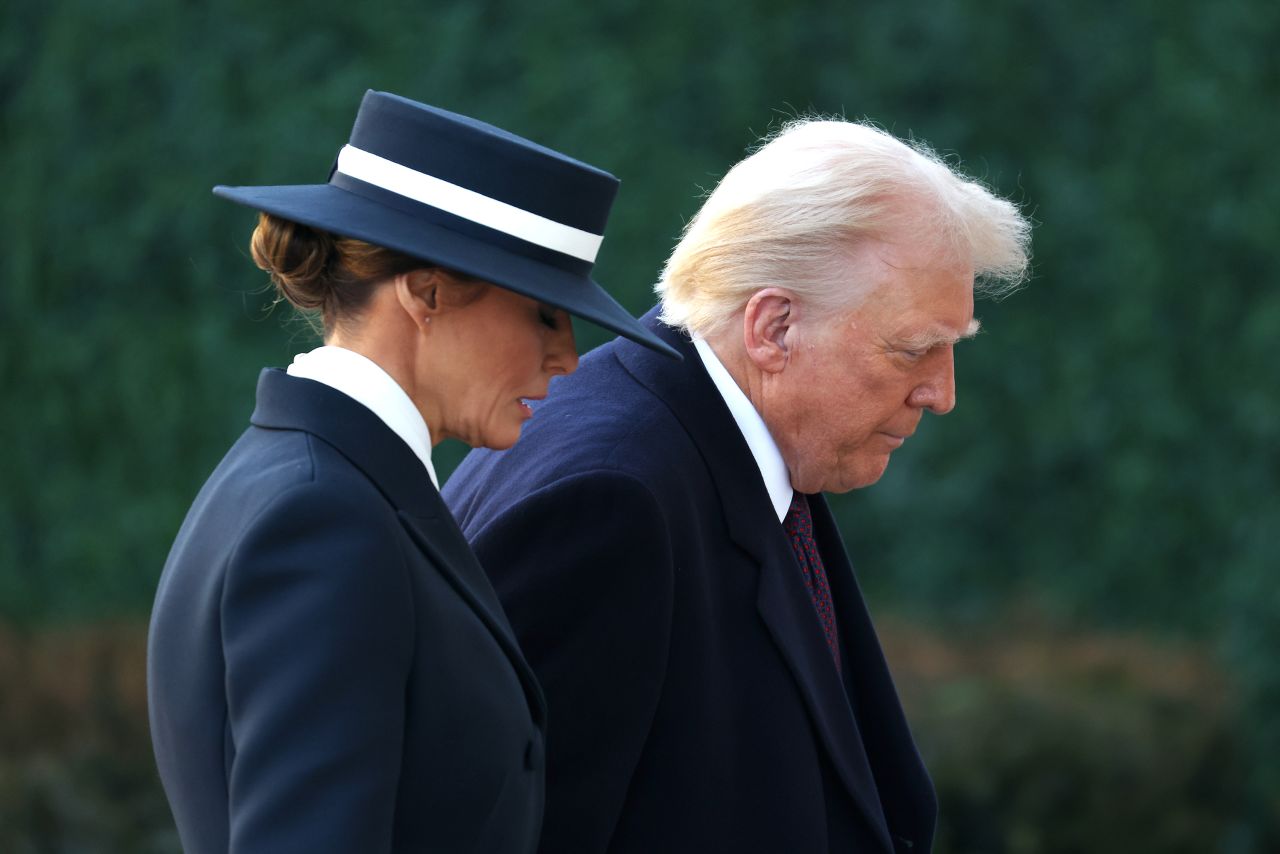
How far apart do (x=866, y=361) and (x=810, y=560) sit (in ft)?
1.19

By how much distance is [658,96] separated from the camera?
230 inches

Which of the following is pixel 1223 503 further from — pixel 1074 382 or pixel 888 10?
pixel 888 10

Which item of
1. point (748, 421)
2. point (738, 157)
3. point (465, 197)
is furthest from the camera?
point (738, 157)

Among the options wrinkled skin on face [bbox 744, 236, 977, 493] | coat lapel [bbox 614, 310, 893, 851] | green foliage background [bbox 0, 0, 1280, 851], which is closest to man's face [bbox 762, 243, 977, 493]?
wrinkled skin on face [bbox 744, 236, 977, 493]

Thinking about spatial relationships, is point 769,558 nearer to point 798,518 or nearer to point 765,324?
point 798,518

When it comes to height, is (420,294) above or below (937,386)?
above

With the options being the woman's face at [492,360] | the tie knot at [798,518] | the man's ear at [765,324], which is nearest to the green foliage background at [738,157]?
the tie knot at [798,518]

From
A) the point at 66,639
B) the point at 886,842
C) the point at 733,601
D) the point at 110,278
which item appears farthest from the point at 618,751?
the point at 110,278

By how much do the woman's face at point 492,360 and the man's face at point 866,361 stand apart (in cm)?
75

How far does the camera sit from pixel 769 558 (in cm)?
267

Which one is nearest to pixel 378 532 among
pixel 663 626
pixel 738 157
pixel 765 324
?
pixel 663 626

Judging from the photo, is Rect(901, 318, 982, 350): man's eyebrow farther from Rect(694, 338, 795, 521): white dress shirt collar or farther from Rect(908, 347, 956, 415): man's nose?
Rect(694, 338, 795, 521): white dress shirt collar

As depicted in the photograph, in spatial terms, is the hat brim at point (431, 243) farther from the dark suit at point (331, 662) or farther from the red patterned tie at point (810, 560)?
the red patterned tie at point (810, 560)

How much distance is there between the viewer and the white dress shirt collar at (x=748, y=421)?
2779 millimetres
